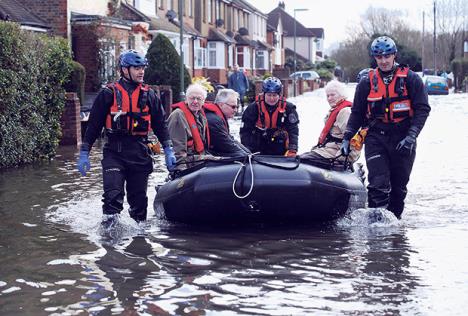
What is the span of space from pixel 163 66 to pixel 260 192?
20638 mm

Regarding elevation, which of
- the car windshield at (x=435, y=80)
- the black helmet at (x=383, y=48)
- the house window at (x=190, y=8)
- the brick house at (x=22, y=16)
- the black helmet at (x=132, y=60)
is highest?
the house window at (x=190, y=8)

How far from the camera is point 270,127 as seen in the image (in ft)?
36.8

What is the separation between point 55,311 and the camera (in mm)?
6496

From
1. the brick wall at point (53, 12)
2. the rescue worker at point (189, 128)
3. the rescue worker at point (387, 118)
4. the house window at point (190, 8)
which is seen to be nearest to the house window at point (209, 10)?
the house window at point (190, 8)

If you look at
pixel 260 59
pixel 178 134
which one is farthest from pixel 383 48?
pixel 260 59

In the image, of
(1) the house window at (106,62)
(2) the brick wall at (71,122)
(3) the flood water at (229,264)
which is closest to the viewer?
(3) the flood water at (229,264)

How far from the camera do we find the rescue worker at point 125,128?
945 cm

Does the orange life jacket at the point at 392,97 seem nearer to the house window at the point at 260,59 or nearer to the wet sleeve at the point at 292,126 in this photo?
the wet sleeve at the point at 292,126

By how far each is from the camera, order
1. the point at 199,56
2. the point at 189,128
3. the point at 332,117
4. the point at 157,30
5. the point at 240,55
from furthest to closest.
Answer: the point at 240,55 → the point at 199,56 → the point at 157,30 → the point at 332,117 → the point at 189,128

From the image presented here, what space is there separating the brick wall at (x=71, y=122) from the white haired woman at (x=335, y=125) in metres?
10.0

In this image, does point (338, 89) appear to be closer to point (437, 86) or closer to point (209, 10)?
point (209, 10)

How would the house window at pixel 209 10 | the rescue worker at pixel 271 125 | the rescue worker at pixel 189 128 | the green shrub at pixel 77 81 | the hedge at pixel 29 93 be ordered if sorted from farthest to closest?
the house window at pixel 209 10 → the green shrub at pixel 77 81 → the hedge at pixel 29 93 → the rescue worker at pixel 271 125 → the rescue worker at pixel 189 128

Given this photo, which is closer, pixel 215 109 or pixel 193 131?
pixel 193 131

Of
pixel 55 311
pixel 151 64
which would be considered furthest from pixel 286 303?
pixel 151 64
